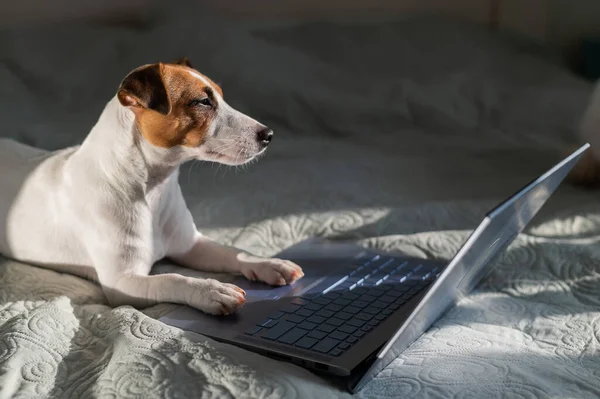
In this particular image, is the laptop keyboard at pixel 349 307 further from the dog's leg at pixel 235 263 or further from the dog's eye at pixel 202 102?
the dog's eye at pixel 202 102

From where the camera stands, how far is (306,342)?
111 centimetres

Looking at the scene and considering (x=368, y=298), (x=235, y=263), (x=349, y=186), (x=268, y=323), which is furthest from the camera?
(x=349, y=186)

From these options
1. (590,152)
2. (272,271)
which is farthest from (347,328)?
(590,152)

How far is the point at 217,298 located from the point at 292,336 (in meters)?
0.16

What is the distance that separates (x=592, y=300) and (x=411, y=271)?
32cm

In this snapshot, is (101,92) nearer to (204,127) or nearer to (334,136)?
(334,136)

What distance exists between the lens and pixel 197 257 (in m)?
1.46

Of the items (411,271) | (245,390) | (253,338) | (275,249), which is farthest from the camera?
(275,249)

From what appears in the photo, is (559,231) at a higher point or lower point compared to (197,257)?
higher

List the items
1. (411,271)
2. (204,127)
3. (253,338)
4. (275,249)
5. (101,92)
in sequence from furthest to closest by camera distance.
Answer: (101,92) < (275,249) < (411,271) < (204,127) < (253,338)

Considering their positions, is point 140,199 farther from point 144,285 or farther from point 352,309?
point 352,309

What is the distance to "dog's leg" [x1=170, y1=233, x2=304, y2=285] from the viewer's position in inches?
53.2

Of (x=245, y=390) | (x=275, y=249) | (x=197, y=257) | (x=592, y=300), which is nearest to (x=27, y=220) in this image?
(x=197, y=257)

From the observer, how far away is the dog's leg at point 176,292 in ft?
3.98
